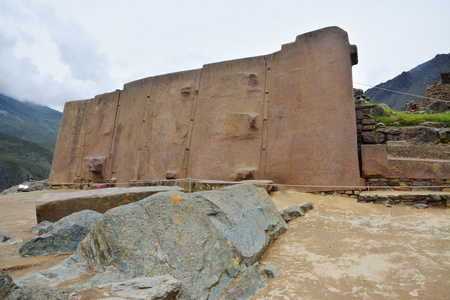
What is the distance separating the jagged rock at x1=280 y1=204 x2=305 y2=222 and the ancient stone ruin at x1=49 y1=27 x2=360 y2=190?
1368 mm

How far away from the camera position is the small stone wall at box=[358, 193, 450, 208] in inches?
159

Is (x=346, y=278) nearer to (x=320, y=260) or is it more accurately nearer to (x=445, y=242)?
(x=320, y=260)

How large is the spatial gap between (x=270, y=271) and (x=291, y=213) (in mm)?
1737

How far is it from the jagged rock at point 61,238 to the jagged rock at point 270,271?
5.97ft

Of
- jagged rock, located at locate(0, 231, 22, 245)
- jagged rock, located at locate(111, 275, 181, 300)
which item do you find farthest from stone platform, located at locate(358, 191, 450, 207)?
jagged rock, located at locate(0, 231, 22, 245)

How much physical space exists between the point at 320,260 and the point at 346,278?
0.36m

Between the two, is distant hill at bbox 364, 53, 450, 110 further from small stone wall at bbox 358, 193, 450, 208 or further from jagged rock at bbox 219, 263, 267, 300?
jagged rock at bbox 219, 263, 267, 300

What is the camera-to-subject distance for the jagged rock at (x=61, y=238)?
2.32 m

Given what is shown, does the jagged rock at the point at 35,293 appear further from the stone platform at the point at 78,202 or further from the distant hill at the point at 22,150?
the distant hill at the point at 22,150

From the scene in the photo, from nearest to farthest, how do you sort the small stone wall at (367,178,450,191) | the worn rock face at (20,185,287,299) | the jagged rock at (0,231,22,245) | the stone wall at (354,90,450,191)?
the worn rock face at (20,185,287,299), the jagged rock at (0,231,22,245), the small stone wall at (367,178,450,191), the stone wall at (354,90,450,191)

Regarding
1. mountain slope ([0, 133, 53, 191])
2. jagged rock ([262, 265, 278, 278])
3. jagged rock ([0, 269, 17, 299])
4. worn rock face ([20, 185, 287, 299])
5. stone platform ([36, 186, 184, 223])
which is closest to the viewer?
jagged rock ([0, 269, 17, 299])

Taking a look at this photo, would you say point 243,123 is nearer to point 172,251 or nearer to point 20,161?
point 172,251

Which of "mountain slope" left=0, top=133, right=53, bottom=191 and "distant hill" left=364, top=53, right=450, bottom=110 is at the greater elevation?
"distant hill" left=364, top=53, right=450, bottom=110

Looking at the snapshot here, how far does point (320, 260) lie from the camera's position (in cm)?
240
